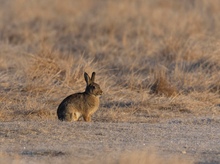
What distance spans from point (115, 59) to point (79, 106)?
5.27 m

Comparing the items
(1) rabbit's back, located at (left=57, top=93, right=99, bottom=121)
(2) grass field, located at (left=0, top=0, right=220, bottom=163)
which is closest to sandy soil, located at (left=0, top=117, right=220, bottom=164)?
(1) rabbit's back, located at (left=57, top=93, right=99, bottom=121)

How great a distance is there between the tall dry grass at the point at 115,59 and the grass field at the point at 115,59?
0.05ft

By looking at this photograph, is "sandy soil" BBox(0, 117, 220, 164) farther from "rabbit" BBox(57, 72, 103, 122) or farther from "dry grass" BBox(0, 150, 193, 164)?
"rabbit" BBox(57, 72, 103, 122)

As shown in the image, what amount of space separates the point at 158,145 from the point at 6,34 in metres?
9.99

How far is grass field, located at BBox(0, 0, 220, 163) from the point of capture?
36.6 ft

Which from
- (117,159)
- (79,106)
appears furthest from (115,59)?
(117,159)

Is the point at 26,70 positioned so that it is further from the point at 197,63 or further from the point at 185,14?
the point at 185,14

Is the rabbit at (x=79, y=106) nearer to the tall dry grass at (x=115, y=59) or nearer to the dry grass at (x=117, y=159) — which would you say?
the tall dry grass at (x=115, y=59)

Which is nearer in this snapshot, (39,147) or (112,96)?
(39,147)

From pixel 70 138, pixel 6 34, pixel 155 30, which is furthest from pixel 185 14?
pixel 70 138

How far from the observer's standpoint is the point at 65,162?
7.61 metres

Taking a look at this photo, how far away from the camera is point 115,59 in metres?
15.1

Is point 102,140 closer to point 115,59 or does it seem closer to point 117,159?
point 117,159

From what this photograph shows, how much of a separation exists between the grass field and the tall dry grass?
0.6 inches
